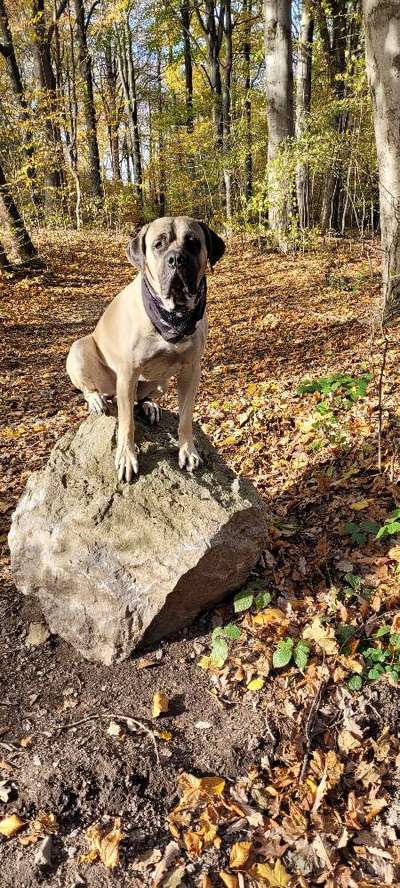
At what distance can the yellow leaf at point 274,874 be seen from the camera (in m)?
2.61

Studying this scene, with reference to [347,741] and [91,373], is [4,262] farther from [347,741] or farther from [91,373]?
[347,741]

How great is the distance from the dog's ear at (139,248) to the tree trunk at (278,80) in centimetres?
961

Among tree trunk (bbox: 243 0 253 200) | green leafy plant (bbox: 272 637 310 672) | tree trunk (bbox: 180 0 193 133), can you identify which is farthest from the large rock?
tree trunk (bbox: 180 0 193 133)

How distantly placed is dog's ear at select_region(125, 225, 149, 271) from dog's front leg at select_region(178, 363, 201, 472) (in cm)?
67

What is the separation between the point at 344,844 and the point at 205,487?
205cm

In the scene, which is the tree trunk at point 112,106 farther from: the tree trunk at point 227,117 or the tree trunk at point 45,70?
the tree trunk at point 227,117

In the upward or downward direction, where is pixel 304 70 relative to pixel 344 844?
upward

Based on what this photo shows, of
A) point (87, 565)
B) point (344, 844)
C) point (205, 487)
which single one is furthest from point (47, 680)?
point (344, 844)

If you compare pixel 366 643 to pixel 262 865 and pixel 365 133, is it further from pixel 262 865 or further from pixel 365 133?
pixel 365 133

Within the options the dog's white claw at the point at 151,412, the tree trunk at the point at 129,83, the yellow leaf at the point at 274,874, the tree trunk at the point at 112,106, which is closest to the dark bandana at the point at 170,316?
the dog's white claw at the point at 151,412

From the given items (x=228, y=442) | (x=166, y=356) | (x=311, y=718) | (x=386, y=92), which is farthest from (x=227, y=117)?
(x=311, y=718)

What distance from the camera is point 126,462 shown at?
3.73 meters

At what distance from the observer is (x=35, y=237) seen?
57.2 ft

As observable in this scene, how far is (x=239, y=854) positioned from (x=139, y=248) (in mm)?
3072
